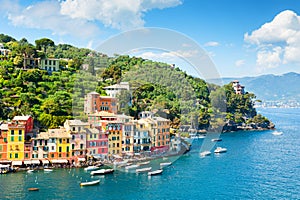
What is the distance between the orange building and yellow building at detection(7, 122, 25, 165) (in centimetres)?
663

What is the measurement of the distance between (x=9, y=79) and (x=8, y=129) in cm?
1163

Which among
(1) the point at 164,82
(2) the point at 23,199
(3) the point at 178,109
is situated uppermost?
(1) the point at 164,82

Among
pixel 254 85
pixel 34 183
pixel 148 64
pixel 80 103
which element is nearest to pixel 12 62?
pixel 80 103

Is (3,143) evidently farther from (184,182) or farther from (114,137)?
(184,182)

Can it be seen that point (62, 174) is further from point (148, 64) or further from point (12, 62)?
point (12, 62)

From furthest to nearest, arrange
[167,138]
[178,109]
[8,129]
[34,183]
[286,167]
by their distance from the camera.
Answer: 1. [178,109]
2. [167,138]
3. [286,167]
4. [8,129]
5. [34,183]

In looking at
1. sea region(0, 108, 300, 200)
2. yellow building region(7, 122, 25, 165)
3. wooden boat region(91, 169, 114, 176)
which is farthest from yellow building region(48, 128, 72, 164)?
wooden boat region(91, 169, 114, 176)

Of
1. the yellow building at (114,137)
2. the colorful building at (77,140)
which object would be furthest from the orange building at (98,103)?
the colorful building at (77,140)

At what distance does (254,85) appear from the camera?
7859 inches

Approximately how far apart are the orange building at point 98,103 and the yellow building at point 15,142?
6.63m

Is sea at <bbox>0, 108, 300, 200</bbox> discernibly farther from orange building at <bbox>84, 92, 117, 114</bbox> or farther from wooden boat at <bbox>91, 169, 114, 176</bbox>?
orange building at <bbox>84, 92, 117, 114</bbox>

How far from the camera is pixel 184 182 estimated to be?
628 inches

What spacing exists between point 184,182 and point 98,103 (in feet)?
36.0

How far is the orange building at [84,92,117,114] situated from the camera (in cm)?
2439
